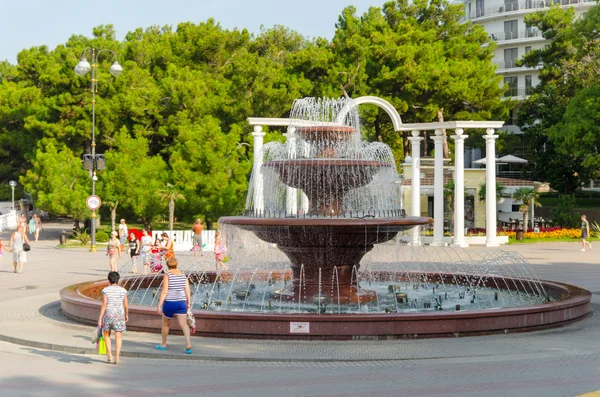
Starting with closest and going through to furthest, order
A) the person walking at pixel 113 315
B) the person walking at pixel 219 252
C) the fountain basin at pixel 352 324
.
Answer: the person walking at pixel 113 315
the fountain basin at pixel 352 324
the person walking at pixel 219 252

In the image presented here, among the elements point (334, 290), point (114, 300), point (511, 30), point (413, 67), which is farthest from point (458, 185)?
point (511, 30)

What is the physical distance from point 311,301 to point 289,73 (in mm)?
39079

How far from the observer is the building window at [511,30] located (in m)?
77.6

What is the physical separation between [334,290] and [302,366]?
5.35m

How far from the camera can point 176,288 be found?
1202 centimetres

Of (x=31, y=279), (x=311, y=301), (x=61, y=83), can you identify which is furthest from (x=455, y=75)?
(x=311, y=301)

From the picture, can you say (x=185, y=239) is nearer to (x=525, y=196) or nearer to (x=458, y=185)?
(x=458, y=185)

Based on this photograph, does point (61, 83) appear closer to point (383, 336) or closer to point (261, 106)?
point (261, 106)

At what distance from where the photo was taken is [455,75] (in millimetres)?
52156

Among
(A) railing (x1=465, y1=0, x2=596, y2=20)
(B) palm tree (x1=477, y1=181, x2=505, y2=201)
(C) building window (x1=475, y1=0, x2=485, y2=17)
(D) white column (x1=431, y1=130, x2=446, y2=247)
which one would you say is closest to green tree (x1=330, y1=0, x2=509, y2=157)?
(B) palm tree (x1=477, y1=181, x2=505, y2=201)

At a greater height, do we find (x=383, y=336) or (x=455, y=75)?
(x=455, y=75)

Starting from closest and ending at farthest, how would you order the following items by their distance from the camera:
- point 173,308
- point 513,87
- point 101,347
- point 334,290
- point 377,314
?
point 101,347 < point 173,308 < point 377,314 < point 334,290 < point 513,87

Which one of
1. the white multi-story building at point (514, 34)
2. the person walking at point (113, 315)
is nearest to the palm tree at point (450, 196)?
the person walking at point (113, 315)

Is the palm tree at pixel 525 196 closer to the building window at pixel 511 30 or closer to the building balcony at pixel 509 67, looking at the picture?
the building balcony at pixel 509 67
